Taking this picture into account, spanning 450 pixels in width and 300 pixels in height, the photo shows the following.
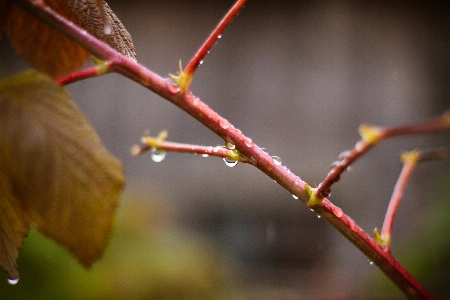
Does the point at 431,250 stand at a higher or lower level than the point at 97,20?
higher

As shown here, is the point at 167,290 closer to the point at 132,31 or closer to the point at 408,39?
the point at 132,31

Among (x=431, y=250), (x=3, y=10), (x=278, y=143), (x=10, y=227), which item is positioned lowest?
(x=10, y=227)

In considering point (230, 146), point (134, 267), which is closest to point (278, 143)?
point (134, 267)

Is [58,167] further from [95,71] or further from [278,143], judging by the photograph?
[278,143]

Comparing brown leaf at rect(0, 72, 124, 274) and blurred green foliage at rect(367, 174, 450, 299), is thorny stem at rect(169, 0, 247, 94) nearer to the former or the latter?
brown leaf at rect(0, 72, 124, 274)

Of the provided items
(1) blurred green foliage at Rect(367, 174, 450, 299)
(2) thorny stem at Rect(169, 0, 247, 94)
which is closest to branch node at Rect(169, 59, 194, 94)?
(2) thorny stem at Rect(169, 0, 247, 94)

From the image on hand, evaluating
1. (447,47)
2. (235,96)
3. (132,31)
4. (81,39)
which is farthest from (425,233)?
(81,39)
